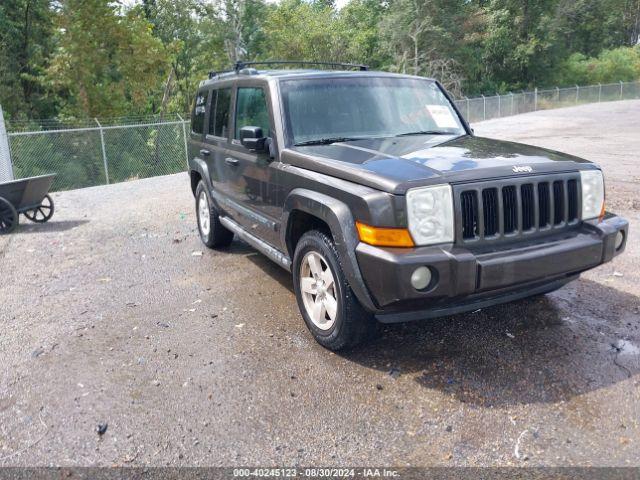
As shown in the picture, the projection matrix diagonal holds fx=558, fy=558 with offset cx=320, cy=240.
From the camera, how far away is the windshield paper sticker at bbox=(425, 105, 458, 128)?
16.3 feet

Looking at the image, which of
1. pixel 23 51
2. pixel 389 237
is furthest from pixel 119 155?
pixel 389 237

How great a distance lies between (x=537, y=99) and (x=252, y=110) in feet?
122

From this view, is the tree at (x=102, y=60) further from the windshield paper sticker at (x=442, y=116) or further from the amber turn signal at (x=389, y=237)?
the amber turn signal at (x=389, y=237)

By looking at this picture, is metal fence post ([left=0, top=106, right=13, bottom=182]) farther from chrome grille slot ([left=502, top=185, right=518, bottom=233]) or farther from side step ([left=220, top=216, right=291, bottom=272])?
chrome grille slot ([left=502, top=185, right=518, bottom=233])

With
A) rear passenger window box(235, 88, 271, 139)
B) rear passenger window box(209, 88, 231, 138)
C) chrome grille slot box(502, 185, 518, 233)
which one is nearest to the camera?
chrome grille slot box(502, 185, 518, 233)

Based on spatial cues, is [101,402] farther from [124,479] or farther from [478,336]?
[478,336]

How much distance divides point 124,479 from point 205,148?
4295 millimetres

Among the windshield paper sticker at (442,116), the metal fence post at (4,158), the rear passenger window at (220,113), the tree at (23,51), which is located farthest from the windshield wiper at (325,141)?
the tree at (23,51)

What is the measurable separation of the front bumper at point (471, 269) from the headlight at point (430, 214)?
0.23ft

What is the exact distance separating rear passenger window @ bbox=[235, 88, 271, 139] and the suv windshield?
27 cm

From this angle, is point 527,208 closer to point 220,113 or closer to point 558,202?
point 558,202

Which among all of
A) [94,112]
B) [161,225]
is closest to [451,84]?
[94,112]

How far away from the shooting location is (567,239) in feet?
11.8

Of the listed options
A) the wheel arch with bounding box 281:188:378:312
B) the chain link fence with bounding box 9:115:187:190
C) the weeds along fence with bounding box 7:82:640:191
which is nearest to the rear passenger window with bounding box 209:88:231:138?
the wheel arch with bounding box 281:188:378:312
